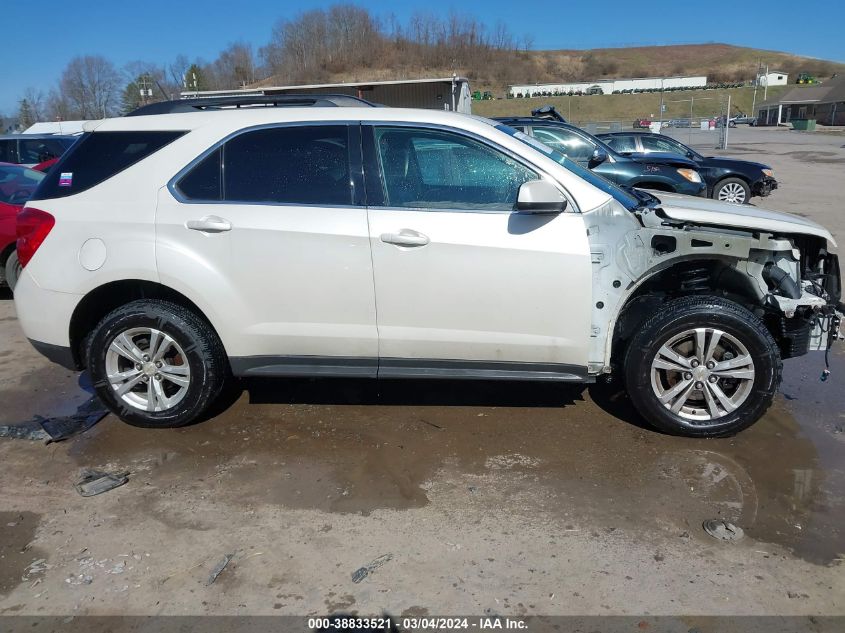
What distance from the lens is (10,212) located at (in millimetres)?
7359

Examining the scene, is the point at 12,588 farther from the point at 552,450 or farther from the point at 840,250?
the point at 840,250

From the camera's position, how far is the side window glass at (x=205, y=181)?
3807 mm

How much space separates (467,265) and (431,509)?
1.30 meters

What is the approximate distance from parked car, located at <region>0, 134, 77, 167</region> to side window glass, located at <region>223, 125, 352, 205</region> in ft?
41.9

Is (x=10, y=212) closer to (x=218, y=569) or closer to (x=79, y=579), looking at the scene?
(x=79, y=579)

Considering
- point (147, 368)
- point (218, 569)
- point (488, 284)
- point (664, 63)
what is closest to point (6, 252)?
point (147, 368)

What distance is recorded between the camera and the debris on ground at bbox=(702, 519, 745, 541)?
2968mm

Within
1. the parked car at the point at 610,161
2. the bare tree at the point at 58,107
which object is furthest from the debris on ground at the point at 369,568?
the bare tree at the point at 58,107

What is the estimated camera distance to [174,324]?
387 cm

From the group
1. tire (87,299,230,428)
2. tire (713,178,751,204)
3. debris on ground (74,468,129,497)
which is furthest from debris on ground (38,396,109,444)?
tire (713,178,751,204)

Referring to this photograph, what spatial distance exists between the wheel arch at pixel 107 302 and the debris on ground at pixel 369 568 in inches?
67.9

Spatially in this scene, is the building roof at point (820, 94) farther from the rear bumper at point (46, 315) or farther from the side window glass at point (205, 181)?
the rear bumper at point (46, 315)

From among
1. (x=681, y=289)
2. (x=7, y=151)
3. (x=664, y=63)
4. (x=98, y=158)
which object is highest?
(x=664, y=63)

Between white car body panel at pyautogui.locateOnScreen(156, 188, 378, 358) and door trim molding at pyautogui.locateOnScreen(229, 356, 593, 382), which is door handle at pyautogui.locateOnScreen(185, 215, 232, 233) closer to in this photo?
white car body panel at pyautogui.locateOnScreen(156, 188, 378, 358)
